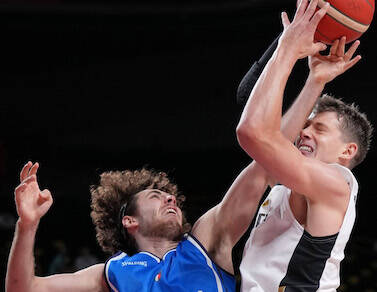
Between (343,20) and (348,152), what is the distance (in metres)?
0.55

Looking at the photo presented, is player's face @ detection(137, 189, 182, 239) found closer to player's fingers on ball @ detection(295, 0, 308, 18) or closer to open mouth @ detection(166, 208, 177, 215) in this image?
open mouth @ detection(166, 208, 177, 215)

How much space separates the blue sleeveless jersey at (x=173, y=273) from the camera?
10.2 feet

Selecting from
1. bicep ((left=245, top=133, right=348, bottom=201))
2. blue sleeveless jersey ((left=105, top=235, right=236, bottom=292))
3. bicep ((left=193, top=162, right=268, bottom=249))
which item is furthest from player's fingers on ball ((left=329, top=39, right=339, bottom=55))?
blue sleeveless jersey ((left=105, top=235, right=236, bottom=292))

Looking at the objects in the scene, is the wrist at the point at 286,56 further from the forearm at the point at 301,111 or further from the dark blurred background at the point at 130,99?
the dark blurred background at the point at 130,99

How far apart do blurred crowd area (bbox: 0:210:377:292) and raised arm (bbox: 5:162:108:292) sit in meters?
4.06

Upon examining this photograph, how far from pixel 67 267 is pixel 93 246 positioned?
2.42 feet

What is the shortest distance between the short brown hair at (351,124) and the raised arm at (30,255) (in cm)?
128

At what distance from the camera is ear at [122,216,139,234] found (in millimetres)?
3459

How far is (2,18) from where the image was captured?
9.14m

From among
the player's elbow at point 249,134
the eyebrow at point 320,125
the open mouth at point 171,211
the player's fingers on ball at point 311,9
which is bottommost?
the open mouth at point 171,211

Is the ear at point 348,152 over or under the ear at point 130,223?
over

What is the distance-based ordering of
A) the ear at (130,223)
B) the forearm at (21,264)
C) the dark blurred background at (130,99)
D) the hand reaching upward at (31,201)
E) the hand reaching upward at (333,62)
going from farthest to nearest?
1. the dark blurred background at (130,99)
2. the ear at (130,223)
3. the forearm at (21,264)
4. the hand reaching upward at (31,201)
5. the hand reaching upward at (333,62)

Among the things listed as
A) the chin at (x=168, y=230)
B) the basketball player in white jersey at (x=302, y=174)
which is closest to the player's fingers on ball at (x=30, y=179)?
the chin at (x=168, y=230)

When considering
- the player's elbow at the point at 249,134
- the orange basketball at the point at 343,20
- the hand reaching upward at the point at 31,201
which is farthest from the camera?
the hand reaching upward at the point at 31,201
